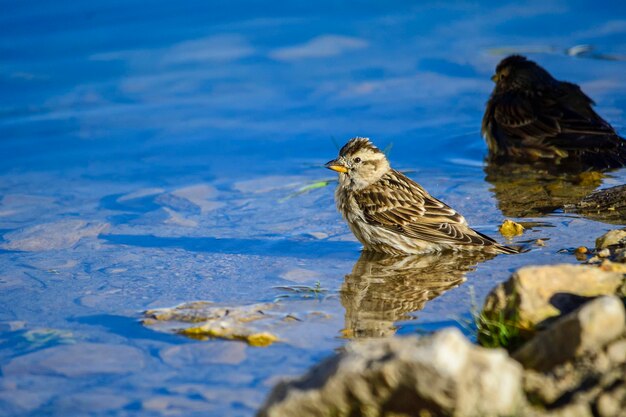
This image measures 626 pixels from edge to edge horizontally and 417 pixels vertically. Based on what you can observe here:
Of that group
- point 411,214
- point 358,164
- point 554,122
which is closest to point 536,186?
point 554,122

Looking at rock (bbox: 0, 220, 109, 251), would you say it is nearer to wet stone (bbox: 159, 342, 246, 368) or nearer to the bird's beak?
the bird's beak

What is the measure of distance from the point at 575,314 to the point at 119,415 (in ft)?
8.54

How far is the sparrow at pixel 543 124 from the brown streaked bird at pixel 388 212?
316cm

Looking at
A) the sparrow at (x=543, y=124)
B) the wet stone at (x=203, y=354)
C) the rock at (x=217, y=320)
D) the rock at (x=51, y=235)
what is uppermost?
the sparrow at (x=543, y=124)

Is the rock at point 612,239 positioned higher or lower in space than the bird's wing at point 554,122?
lower

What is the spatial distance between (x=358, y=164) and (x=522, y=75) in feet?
14.0

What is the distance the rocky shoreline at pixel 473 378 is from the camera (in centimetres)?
411

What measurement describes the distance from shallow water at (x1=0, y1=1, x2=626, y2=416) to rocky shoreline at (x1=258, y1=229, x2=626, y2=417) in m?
1.20

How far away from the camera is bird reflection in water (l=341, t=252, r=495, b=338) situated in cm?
668

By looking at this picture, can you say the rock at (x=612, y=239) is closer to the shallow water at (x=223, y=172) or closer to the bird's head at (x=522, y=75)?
the shallow water at (x=223, y=172)

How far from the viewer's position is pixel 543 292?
562 centimetres

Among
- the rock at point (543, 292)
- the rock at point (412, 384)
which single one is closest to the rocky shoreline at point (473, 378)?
the rock at point (412, 384)

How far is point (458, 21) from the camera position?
16.0 m

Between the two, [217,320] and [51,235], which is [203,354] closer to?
[217,320]
